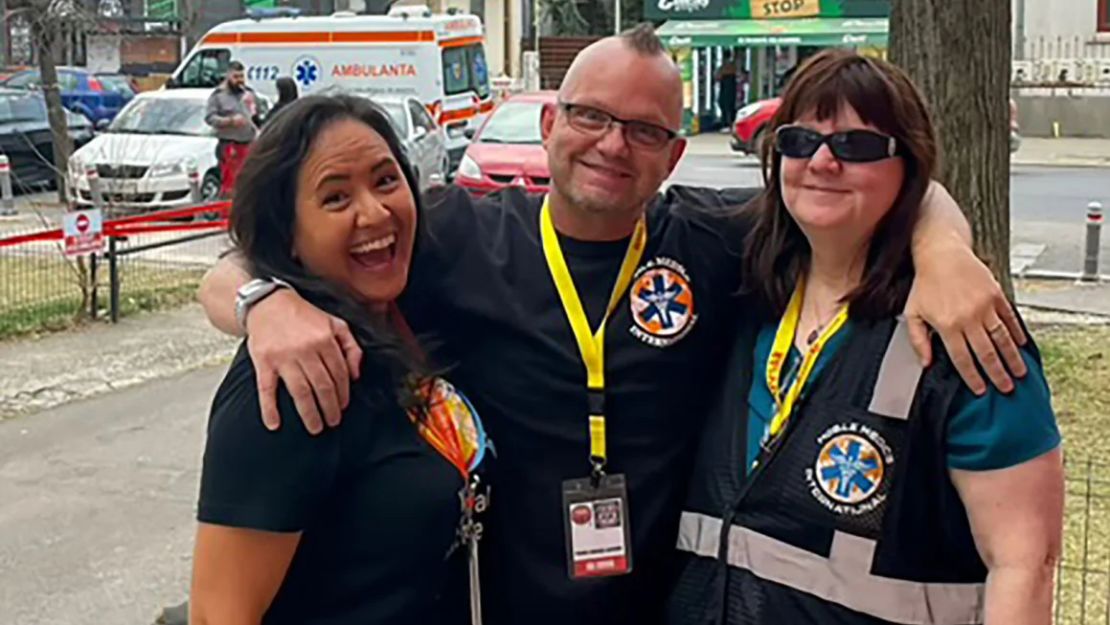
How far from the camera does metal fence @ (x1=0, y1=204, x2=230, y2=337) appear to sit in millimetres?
11570

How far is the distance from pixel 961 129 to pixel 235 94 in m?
11.7

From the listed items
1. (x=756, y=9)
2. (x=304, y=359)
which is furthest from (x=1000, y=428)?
(x=756, y=9)

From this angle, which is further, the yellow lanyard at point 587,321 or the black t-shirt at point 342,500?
the yellow lanyard at point 587,321

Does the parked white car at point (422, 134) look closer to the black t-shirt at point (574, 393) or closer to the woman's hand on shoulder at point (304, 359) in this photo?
the black t-shirt at point (574, 393)

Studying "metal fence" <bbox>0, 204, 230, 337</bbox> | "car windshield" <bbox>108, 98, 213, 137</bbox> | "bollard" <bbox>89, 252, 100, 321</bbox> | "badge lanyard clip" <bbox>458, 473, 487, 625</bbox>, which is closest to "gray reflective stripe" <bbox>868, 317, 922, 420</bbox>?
"badge lanyard clip" <bbox>458, 473, 487, 625</bbox>

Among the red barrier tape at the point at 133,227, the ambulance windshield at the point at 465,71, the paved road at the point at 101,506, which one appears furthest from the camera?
the ambulance windshield at the point at 465,71

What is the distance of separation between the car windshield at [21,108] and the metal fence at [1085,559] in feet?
66.4

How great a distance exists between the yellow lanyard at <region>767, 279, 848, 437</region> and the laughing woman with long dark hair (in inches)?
21.5

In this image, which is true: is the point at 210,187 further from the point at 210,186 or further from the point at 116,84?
the point at 116,84

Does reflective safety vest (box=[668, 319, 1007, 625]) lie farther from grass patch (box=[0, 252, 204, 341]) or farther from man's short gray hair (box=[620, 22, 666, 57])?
grass patch (box=[0, 252, 204, 341])

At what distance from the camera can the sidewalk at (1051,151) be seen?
87.0 feet

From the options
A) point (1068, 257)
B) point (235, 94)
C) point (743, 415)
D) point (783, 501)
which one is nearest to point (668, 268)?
point (743, 415)

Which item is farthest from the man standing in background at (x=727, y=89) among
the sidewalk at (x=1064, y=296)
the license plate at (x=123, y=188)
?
the sidewalk at (x=1064, y=296)

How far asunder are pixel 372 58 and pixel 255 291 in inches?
858
